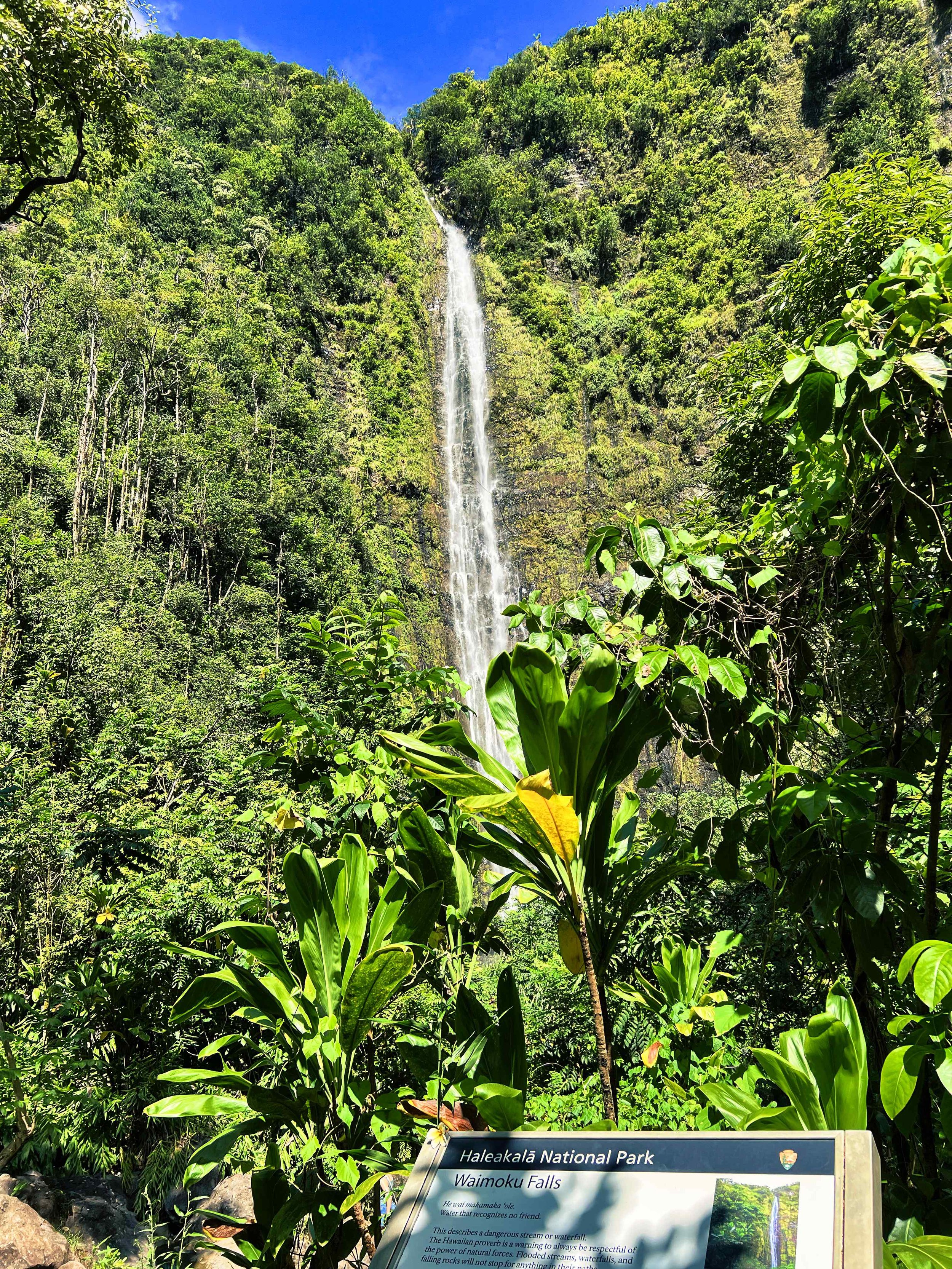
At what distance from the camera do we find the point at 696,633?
6.23 feet

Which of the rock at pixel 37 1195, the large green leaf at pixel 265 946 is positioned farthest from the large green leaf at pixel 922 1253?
the rock at pixel 37 1195

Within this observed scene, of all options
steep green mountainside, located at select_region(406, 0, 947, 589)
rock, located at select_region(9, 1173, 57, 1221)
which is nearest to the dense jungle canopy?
rock, located at select_region(9, 1173, 57, 1221)

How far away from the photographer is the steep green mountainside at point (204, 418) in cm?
1212

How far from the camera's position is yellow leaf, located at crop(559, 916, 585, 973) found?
166cm

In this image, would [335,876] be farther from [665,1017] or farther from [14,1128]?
[14,1128]

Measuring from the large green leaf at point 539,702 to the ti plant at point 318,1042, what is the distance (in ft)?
1.33

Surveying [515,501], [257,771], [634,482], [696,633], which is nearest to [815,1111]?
[696,633]

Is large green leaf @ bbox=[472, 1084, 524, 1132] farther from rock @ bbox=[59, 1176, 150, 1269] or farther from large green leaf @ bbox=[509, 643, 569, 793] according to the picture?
rock @ bbox=[59, 1176, 150, 1269]

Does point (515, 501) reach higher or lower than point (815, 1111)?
higher

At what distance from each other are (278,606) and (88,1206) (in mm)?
14823

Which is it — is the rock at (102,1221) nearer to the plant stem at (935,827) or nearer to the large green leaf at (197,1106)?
the large green leaf at (197,1106)

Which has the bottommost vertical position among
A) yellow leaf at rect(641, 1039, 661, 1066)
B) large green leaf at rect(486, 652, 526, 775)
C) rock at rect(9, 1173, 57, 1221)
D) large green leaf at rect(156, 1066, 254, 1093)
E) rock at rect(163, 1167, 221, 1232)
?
rock at rect(163, 1167, 221, 1232)

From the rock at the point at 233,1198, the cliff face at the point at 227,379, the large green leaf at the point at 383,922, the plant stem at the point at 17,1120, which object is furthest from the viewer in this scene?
the cliff face at the point at 227,379

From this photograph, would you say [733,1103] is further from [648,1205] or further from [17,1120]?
[17,1120]
